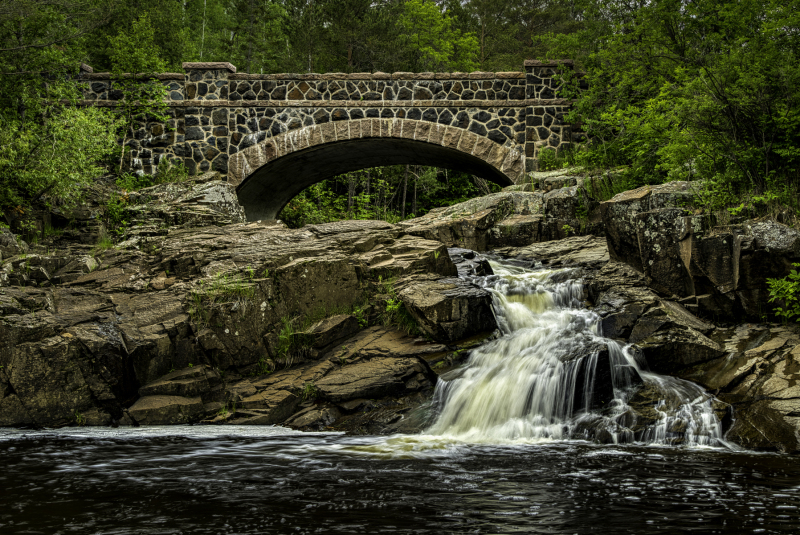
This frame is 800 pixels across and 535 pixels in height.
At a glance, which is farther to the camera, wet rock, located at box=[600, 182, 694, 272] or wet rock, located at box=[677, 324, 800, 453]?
wet rock, located at box=[600, 182, 694, 272]

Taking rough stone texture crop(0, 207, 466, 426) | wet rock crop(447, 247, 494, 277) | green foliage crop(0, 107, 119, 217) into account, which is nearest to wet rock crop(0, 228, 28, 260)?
rough stone texture crop(0, 207, 466, 426)

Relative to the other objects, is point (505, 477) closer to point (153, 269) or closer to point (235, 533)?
point (235, 533)

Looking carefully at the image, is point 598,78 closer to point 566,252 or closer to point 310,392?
point 566,252

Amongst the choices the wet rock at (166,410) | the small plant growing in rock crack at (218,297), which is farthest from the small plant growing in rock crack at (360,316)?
the wet rock at (166,410)

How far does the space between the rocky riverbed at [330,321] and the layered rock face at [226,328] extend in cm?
2

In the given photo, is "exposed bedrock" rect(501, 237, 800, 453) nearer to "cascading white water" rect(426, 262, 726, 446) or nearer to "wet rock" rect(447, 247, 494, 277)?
"cascading white water" rect(426, 262, 726, 446)

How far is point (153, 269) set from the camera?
984cm

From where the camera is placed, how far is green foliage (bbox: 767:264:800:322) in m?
7.37

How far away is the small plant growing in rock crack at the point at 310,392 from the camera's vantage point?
777cm

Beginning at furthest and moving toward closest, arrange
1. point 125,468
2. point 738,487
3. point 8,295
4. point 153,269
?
1. point 153,269
2. point 8,295
3. point 125,468
4. point 738,487

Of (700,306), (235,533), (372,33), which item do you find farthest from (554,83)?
(235,533)

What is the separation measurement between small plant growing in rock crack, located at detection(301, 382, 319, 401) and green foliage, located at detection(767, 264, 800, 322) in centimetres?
595

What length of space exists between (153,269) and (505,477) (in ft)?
23.7

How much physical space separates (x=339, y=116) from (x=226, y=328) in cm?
885
